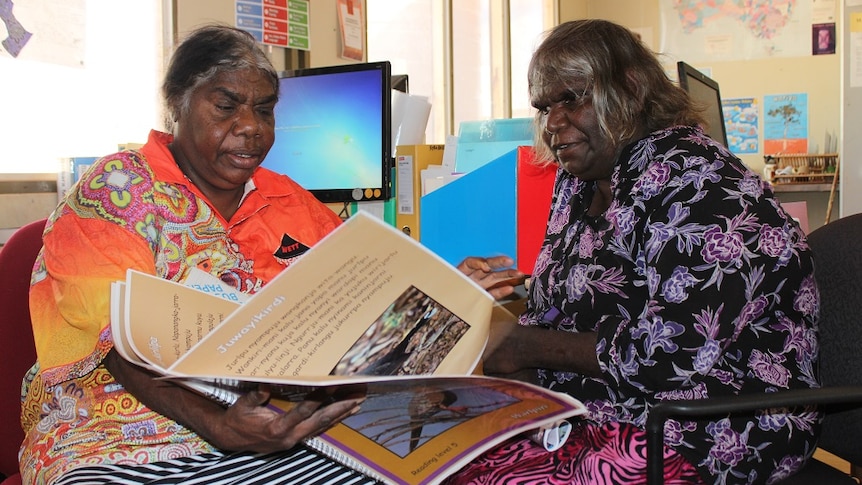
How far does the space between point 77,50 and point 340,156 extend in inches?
38.8

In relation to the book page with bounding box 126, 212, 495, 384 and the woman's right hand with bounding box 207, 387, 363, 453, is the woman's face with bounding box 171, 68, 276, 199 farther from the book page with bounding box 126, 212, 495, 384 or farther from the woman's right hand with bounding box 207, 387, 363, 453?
the woman's right hand with bounding box 207, 387, 363, 453

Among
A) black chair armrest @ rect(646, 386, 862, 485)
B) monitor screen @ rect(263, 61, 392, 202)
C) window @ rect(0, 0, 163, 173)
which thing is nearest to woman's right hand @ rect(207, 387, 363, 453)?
black chair armrest @ rect(646, 386, 862, 485)

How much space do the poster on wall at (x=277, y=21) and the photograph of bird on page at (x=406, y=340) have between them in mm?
2100

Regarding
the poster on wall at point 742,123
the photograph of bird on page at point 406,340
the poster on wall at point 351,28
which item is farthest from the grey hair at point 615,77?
the poster on wall at point 742,123

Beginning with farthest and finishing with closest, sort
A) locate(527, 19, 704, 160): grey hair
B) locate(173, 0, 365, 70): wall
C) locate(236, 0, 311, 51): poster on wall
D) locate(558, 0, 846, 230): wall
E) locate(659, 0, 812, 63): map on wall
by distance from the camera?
locate(659, 0, 812, 63): map on wall, locate(558, 0, 846, 230): wall, locate(236, 0, 311, 51): poster on wall, locate(173, 0, 365, 70): wall, locate(527, 19, 704, 160): grey hair

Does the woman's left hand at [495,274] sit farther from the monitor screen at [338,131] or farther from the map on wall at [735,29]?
the map on wall at [735,29]

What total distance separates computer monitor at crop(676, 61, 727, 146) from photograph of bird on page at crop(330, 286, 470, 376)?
1530 mm

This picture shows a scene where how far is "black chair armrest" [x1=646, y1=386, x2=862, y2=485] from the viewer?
84 cm

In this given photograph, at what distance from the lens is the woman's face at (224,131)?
116 cm

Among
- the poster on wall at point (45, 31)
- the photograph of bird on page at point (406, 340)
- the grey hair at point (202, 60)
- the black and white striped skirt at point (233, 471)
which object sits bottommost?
the black and white striped skirt at point (233, 471)

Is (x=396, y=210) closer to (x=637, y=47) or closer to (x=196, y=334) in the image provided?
(x=637, y=47)

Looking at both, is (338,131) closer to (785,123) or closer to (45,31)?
(45,31)

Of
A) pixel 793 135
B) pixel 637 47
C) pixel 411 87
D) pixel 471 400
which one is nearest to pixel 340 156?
pixel 637 47

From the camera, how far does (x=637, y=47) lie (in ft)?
4.06
